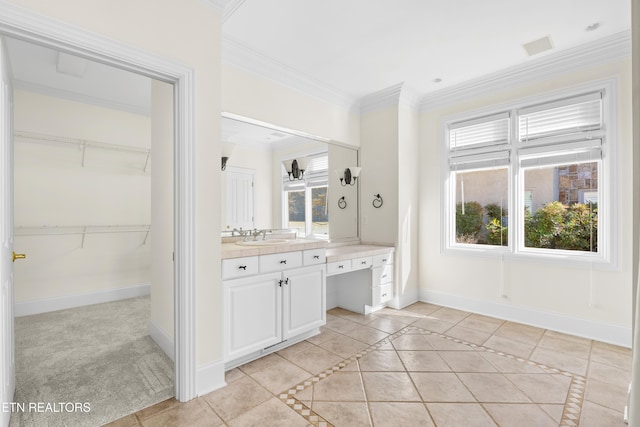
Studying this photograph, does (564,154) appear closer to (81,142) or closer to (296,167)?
(296,167)

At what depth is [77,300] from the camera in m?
3.91

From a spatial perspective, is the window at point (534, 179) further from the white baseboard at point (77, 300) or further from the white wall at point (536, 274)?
the white baseboard at point (77, 300)

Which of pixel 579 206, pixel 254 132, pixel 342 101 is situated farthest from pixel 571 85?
pixel 254 132

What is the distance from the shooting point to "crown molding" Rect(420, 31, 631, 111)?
2.79 m

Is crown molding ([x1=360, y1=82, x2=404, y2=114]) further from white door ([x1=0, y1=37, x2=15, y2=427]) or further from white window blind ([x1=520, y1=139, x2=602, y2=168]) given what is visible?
white door ([x1=0, y1=37, x2=15, y2=427])

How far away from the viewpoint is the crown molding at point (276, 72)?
282 centimetres

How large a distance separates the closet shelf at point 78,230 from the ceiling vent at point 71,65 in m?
1.76

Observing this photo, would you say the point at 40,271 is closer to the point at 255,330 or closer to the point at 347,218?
the point at 255,330

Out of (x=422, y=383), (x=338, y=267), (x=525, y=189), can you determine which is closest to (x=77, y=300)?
(x=338, y=267)

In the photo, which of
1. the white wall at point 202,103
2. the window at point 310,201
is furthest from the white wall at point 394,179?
the white wall at point 202,103

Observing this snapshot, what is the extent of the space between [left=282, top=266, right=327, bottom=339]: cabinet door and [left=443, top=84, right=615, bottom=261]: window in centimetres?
190

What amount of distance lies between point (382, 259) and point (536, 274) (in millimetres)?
1578

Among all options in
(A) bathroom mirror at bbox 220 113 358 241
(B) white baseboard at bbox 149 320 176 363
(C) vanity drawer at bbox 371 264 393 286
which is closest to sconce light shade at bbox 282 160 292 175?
(A) bathroom mirror at bbox 220 113 358 241

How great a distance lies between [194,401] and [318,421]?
2.66ft
